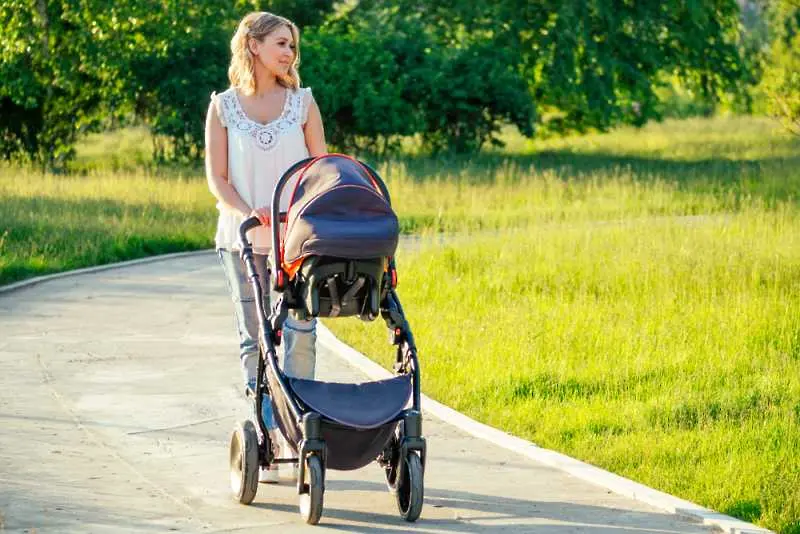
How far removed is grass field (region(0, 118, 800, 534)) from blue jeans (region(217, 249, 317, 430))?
5.40 ft

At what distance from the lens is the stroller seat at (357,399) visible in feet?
21.8

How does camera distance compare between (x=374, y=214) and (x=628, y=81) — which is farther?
(x=628, y=81)

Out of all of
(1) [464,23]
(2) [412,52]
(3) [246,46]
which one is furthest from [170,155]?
(3) [246,46]

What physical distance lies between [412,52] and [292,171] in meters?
26.8

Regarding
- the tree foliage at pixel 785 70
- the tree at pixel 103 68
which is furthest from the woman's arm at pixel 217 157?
the tree at pixel 103 68

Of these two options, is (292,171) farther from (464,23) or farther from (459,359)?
(464,23)

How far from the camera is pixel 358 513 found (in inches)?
277

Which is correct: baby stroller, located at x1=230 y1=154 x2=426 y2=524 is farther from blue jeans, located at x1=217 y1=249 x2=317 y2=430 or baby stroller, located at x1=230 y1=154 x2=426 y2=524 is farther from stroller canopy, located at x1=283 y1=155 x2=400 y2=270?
blue jeans, located at x1=217 y1=249 x2=317 y2=430

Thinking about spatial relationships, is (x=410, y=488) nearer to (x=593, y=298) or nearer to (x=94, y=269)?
(x=593, y=298)

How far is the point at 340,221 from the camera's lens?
263 inches

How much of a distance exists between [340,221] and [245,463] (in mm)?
1140

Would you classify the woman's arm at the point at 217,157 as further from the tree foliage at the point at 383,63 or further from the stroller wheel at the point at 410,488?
the tree foliage at the point at 383,63

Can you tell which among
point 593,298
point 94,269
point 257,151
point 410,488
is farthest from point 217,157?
point 94,269

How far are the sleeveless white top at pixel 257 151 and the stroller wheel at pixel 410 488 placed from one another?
4.14 ft
